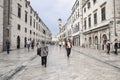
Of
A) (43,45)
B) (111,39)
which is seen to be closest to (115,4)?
(111,39)

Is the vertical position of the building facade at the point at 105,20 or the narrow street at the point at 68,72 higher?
the building facade at the point at 105,20

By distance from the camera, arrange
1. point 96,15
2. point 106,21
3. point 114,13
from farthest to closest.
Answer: point 96,15 → point 106,21 → point 114,13

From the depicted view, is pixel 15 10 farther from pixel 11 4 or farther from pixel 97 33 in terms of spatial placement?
pixel 97 33

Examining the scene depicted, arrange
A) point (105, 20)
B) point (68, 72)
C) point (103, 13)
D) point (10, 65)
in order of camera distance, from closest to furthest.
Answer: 1. point (68, 72)
2. point (10, 65)
3. point (105, 20)
4. point (103, 13)

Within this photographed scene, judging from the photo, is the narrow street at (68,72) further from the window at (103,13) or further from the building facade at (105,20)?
the window at (103,13)

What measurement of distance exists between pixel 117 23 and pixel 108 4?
2977 mm

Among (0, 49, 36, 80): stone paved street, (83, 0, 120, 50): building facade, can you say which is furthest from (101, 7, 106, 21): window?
(0, 49, 36, 80): stone paved street

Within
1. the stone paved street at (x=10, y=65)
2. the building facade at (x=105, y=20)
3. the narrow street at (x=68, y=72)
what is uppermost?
the building facade at (x=105, y=20)

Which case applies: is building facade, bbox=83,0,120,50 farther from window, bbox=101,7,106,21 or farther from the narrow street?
the narrow street

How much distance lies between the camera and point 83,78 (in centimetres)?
715

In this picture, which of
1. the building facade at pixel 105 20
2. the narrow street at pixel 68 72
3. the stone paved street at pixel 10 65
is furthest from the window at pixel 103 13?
the narrow street at pixel 68 72

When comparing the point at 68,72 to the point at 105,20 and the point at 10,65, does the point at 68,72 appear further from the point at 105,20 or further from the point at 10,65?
the point at 105,20

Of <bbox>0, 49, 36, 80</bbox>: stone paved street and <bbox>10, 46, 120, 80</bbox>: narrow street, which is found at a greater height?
<bbox>0, 49, 36, 80</bbox>: stone paved street

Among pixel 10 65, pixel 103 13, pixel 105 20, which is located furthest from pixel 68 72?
pixel 103 13
